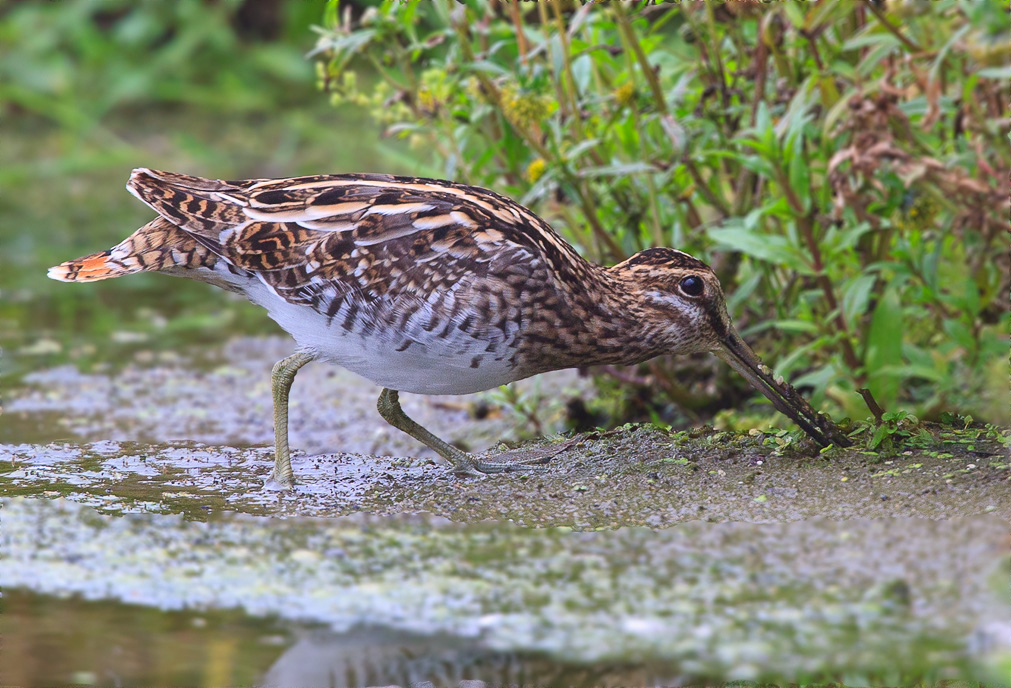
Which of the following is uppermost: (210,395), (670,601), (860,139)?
(860,139)

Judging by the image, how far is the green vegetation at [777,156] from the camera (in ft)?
15.4

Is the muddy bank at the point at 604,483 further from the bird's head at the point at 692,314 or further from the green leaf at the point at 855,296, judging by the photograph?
the green leaf at the point at 855,296

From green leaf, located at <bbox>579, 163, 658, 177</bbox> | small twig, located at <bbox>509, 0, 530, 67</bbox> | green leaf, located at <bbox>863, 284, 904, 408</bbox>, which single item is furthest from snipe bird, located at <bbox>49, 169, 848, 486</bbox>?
small twig, located at <bbox>509, 0, 530, 67</bbox>

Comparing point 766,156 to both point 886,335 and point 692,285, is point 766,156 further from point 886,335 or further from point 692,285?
point 886,335

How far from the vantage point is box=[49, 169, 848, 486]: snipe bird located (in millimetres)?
4281

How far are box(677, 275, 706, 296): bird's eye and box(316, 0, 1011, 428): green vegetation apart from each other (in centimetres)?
43

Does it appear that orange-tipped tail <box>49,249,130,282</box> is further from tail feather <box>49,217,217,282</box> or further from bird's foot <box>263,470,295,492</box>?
bird's foot <box>263,470,295,492</box>

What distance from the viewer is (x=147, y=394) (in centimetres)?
667

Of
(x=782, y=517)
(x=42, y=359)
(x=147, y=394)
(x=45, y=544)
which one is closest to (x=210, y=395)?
(x=147, y=394)

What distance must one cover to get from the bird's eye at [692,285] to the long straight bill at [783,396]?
23 centimetres

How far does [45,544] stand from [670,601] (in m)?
1.93

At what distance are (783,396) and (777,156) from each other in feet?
3.21

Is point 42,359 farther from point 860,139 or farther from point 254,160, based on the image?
point 860,139

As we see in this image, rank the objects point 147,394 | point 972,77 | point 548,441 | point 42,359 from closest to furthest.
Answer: point 972,77 → point 548,441 → point 147,394 → point 42,359
